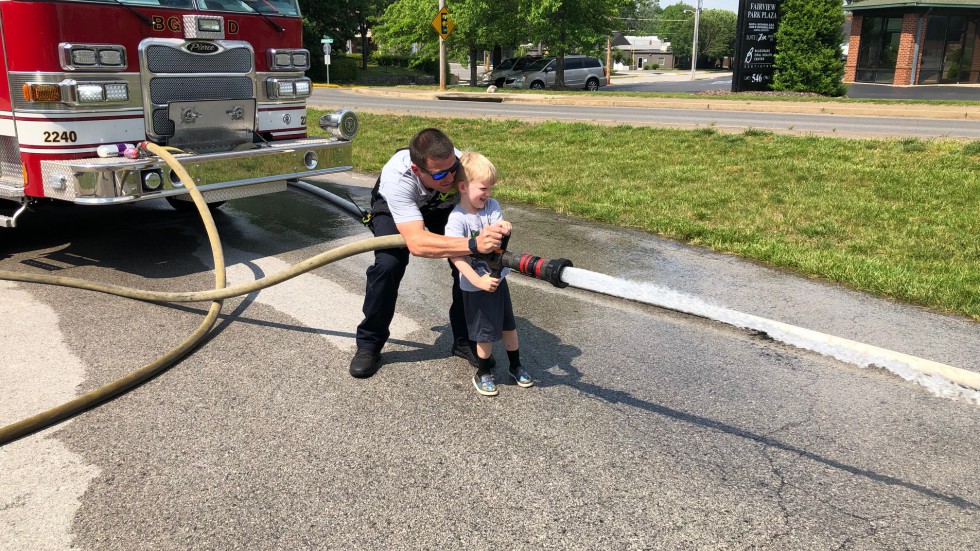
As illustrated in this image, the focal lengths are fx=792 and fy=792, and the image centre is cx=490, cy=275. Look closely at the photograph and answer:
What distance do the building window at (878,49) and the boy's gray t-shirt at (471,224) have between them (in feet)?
128

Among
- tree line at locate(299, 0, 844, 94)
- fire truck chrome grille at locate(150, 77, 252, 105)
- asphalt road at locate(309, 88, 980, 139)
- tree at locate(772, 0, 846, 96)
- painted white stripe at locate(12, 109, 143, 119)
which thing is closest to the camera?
painted white stripe at locate(12, 109, 143, 119)

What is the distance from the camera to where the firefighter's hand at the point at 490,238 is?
3.49m

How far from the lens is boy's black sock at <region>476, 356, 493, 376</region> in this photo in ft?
13.3

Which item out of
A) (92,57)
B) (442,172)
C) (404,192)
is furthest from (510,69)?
(442,172)

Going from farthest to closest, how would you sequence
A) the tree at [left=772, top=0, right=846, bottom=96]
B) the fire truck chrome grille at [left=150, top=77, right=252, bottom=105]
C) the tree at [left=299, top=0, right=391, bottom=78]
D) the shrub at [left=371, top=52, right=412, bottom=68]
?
the shrub at [left=371, top=52, right=412, bottom=68] < the tree at [left=299, top=0, right=391, bottom=78] < the tree at [left=772, top=0, right=846, bottom=96] < the fire truck chrome grille at [left=150, top=77, right=252, bottom=105]

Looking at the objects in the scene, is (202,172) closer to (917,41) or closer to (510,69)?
(510,69)

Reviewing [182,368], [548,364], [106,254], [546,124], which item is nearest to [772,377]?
[548,364]

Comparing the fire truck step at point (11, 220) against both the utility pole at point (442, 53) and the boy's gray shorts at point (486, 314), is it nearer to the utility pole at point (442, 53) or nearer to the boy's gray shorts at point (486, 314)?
the boy's gray shorts at point (486, 314)

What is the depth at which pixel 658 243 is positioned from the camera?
7.19m

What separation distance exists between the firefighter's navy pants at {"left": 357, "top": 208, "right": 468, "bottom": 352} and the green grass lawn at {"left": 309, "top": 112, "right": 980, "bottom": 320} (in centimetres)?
341

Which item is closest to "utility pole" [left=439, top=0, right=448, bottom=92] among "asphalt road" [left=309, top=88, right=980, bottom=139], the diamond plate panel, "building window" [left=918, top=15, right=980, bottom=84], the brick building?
"asphalt road" [left=309, top=88, right=980, bottom=139]

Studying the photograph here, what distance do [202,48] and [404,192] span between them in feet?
10.6

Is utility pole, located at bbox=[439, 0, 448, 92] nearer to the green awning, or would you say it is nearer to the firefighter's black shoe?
the green awning

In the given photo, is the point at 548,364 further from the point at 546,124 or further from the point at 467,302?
the point at 546,124
